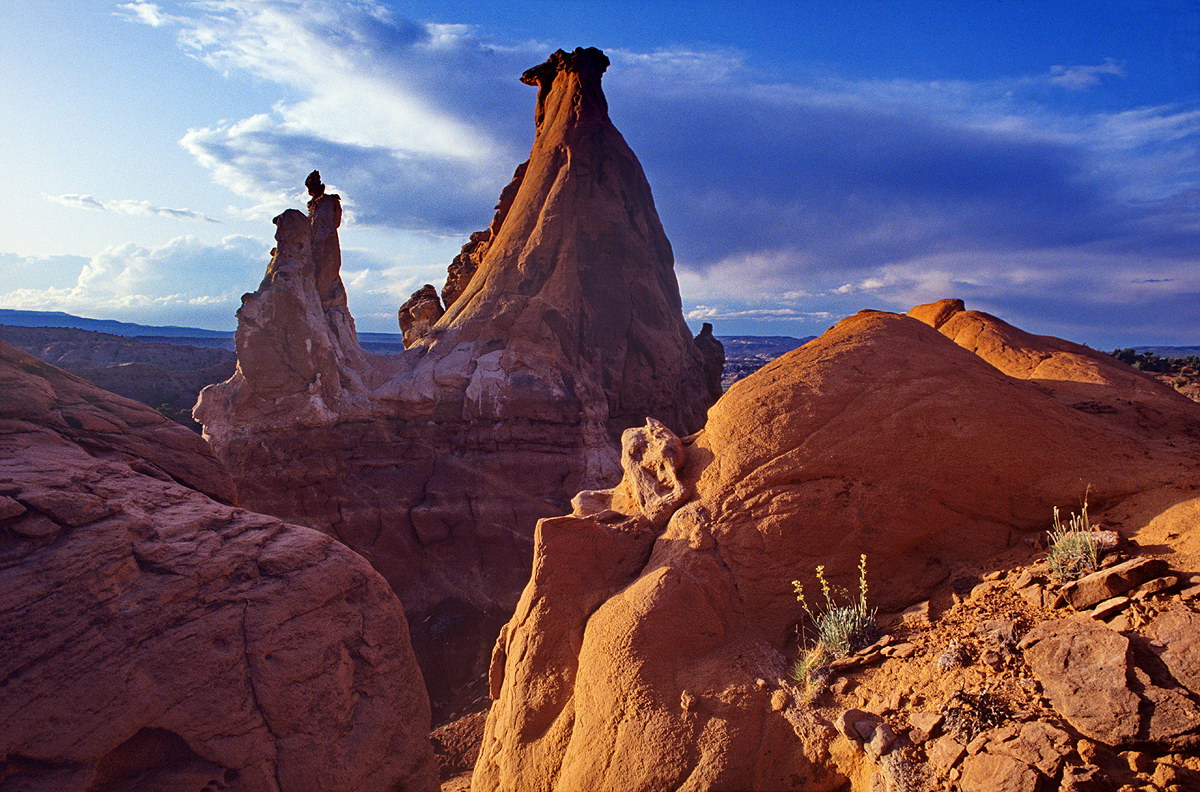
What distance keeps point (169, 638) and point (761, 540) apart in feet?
15.8

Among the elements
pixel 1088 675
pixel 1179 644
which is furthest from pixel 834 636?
pixel 1179 644

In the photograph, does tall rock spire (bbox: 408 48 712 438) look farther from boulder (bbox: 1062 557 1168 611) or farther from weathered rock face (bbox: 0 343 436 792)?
boulder (bbox: 1062 557 1168 611)

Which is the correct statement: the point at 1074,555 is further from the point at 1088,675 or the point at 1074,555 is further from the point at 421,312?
the point at 421,312

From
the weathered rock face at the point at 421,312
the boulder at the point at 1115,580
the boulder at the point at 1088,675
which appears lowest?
the boulder at the point at 1088,675

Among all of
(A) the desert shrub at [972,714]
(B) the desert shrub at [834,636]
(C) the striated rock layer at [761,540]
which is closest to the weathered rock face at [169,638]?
(C) the striated rock layer at [761,540]

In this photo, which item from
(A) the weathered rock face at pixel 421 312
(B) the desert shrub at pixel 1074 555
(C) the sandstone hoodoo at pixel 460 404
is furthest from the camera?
(A) the weathered rock face at pixel 421 312

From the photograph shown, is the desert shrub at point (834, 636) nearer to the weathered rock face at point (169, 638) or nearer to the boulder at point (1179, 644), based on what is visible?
the boulder at point (1179, 644)

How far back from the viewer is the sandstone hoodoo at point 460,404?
1636cm

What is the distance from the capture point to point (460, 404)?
59.3 ft

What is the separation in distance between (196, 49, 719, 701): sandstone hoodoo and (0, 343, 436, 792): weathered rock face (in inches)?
344

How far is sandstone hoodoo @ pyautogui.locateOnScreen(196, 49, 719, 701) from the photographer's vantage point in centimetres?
1636

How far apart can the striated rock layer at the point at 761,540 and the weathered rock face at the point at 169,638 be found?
1.27m

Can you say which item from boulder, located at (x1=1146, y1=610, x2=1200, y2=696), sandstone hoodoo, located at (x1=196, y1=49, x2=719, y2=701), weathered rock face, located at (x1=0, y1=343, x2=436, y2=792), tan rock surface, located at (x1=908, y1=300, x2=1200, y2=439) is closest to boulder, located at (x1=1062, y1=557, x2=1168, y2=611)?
boulder, located at (x1=1146, y1=610, x2=1200, y2=696)

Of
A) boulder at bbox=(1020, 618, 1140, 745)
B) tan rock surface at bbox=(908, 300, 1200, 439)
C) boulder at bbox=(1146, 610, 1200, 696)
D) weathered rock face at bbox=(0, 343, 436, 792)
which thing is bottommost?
weathered rock face at bbox=(0, 343, 436, 792)
